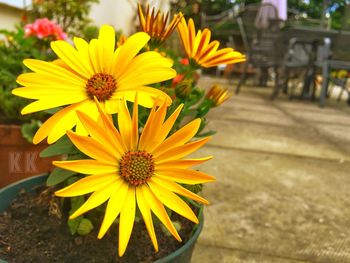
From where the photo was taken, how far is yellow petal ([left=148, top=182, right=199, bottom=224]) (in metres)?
0.59

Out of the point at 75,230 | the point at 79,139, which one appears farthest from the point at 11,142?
the point at 79,139

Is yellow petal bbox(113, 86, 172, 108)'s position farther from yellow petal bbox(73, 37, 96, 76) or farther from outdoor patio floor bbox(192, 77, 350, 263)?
outdoor patio floor bbox(192, 77, 350, 263)

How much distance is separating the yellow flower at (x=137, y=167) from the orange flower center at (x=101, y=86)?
59 millimetres

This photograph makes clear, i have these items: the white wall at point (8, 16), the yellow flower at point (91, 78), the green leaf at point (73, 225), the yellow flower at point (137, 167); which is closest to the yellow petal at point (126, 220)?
the yellow flower at point (137, 167)

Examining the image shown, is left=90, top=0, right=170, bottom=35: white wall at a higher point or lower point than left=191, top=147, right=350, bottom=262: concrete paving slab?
higher

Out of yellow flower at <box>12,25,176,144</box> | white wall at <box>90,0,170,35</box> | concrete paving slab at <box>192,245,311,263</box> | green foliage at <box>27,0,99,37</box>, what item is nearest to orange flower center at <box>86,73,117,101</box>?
yellow flower at <box>12,25,176,144</box>

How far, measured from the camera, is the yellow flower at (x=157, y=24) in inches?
29.8

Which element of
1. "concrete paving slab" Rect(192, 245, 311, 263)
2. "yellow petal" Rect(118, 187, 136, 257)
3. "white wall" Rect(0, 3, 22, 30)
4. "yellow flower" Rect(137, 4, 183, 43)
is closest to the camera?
"yellow petal" Rect(118, 187, 136, 257)

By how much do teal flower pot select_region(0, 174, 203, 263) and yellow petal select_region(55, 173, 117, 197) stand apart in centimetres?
21

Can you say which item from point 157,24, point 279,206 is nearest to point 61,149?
point 157,24

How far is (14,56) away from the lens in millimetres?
1785

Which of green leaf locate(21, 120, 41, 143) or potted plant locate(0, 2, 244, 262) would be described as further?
green leaf locate(21, 120, 41, 143)

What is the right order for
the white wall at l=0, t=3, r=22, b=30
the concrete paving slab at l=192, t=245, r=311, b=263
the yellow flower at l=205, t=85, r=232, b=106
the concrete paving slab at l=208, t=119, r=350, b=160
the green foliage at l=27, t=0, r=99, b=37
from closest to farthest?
1. the yellow flower at l=205, t=85, r=232, b=106
2. the concrete paving slab at l=192, t=245, r=311, b=263
3. the concrete paving slab at l=208, t=119, r=350, b=160
4. the green foliage at l=27, t=0, r=99, b=37
5. the white wall at l=0, t=3, r=22, b=30

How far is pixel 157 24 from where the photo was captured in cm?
78
